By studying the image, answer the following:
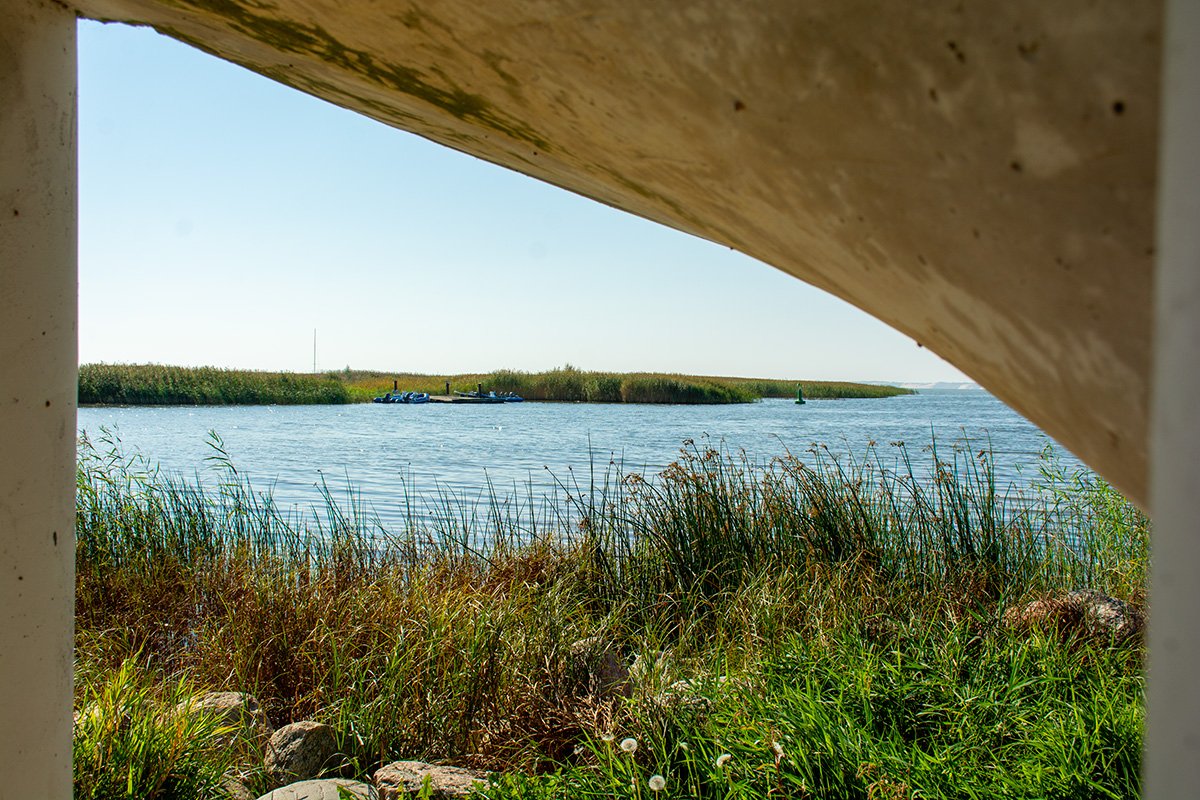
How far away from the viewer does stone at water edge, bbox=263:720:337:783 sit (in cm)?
342

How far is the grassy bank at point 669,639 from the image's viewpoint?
281 cm

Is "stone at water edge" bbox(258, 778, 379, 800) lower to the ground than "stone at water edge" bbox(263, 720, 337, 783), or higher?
higher

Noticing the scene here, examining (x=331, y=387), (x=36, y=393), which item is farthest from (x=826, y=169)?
(x=331, y=387)

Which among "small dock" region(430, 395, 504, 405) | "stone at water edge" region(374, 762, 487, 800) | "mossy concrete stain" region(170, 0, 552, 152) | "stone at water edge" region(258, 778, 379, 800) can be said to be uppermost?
"mossy concrete stain" region(170, 0, 552, 152)

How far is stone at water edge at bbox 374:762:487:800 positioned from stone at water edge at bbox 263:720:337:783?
0.51 m

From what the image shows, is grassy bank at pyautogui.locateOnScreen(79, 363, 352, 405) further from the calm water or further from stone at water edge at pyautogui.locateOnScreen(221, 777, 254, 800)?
stone at water edge at pyautogui.locateOnScreen(221, 777, 254, 800)

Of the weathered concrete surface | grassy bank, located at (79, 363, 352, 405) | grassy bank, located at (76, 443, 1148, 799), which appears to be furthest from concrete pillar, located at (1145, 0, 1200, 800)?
grassy bank, located at (79, 363, 352, 405)

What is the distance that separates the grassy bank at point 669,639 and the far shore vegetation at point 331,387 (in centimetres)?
2421

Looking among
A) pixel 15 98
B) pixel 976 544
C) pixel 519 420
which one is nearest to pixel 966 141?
pixel 15 98

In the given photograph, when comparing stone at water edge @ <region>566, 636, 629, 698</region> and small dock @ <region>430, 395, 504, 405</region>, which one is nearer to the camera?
stone at water edge @ <region>566, 636, 629, 698</region>

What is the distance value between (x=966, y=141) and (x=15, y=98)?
161 centimetres

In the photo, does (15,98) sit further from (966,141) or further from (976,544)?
(976,544)

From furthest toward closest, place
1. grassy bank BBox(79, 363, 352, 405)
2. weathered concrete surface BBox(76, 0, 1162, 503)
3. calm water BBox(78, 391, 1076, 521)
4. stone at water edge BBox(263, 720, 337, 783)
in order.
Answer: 1. grassy bank BBox(79, 363, 352, 405)
2. calm water BBox(78, 391, 1076, 521)
3. stone at water edge BBox(263, 720, 337, 783)
4. weathered concrete surface BBox(76, 0, 1162, 503)

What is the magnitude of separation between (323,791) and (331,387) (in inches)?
1382
